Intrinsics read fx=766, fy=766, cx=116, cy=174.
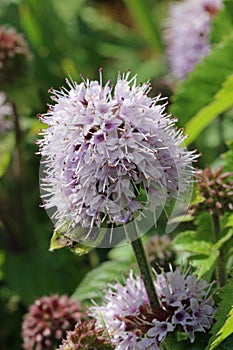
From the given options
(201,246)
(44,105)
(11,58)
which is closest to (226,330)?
(201,246)

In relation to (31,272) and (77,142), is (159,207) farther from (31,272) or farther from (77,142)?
(31,272)

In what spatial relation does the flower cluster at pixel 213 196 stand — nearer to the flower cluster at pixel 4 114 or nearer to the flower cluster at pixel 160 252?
the flower cluster at pixel 160 252

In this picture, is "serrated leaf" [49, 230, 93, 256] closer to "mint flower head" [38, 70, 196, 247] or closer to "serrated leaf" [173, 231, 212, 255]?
"mint flower head" [38, 70, 196, 247]

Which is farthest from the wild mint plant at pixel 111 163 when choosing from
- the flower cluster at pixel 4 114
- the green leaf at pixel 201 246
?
the flower cluster at pixel 4 114

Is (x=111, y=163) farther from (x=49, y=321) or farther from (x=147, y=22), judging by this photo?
(x=147, y=22)

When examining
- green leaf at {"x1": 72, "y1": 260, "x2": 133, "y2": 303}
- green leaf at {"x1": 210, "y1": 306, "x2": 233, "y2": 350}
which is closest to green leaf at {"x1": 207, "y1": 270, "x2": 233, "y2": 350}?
green leaf at {"x1": 210, "y1": 306, "x2": 233, "y2": 350}

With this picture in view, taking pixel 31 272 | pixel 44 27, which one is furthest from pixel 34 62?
pixel 31 272
